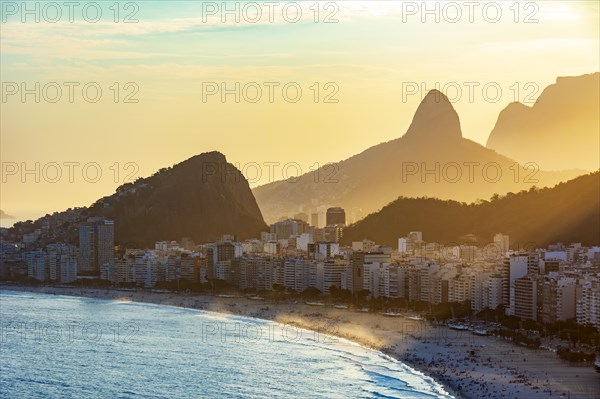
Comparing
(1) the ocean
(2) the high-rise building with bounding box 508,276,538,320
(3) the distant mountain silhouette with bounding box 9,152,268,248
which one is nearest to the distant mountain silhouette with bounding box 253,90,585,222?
(3) the distant mountain silhouette with bounding box 9,152,268,248

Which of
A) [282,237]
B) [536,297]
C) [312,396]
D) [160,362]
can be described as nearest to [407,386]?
[312,396]

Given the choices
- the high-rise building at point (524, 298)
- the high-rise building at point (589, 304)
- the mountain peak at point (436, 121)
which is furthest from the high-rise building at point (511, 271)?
the mountain peak at point (436, 121)

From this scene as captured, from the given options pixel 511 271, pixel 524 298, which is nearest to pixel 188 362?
pixel 524 298

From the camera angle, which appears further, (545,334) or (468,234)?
(468,234)

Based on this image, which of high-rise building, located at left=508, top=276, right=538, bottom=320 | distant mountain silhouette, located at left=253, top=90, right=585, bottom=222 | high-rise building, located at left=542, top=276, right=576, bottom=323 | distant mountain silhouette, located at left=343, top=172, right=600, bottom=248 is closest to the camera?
high-rise building, located at left=542, top=276, right=576, bottom=323

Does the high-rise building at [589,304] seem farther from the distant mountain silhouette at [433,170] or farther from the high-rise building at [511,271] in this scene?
the distant mountain silhouette at [433,170]

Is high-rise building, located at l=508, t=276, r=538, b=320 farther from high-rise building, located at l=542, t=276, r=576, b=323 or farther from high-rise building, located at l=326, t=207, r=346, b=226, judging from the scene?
high-rise building, located at l=326, t=207, r=346, b=226

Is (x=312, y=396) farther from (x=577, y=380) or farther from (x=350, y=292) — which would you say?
(x=350, y=292)
